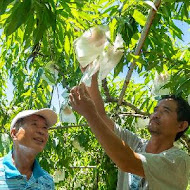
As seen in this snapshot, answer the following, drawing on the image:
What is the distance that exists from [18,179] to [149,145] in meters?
0.59

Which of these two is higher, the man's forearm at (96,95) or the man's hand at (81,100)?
the man's forearm at (96,95)

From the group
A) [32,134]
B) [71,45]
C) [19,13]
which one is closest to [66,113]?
[32,134]

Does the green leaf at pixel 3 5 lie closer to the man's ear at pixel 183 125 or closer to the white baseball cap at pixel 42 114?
the white baseball cap at pixel 42 114

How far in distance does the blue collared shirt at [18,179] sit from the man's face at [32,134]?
8 cm

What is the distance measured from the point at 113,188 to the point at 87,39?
1.96 m

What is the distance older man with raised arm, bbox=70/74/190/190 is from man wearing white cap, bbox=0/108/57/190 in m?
0.28

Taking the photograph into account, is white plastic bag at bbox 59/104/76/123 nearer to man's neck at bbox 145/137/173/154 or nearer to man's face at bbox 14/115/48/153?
man's face at bbox 14/115/48/153

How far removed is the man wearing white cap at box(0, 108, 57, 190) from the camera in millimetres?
1678

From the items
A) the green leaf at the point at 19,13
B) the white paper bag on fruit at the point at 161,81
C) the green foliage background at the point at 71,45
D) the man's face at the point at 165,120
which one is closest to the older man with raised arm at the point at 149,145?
the man's face at the point at 165,120

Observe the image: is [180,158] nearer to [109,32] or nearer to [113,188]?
[109,32]

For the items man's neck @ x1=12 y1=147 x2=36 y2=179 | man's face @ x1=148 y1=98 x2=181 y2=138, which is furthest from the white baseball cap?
man's face @ x1=148 y1=98 x2=181 y2=138

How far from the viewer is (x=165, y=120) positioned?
1.88m

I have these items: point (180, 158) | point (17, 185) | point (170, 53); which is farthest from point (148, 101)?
point (17, 185)

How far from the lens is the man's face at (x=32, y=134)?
182cm
